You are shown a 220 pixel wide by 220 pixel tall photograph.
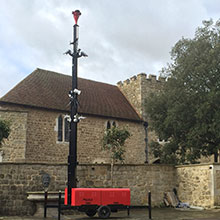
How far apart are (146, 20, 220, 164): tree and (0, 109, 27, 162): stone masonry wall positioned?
8.50 m

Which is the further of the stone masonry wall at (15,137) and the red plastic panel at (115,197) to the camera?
the stone masonry wall at (15,137)

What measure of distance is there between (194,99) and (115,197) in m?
10.3

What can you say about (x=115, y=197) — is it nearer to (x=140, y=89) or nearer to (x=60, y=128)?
(x=60, y=128)

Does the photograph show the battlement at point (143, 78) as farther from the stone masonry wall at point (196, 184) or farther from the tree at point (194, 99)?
the stone masonry wall at point (196, 184)

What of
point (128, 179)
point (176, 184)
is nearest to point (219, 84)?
point (176, 184)

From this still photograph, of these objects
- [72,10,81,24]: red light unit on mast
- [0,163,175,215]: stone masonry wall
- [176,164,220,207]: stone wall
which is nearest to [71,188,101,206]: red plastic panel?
[0,163,175,215]: stone masonry wall

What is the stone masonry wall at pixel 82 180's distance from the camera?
13.0m

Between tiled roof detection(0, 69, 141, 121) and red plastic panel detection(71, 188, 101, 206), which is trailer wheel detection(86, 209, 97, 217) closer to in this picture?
red plastic panel detection(71, 188, 101, 206)

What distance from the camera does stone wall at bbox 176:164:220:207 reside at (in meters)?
14.4

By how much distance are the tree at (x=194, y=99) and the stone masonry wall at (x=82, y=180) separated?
3.92 meters

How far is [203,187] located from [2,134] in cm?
923

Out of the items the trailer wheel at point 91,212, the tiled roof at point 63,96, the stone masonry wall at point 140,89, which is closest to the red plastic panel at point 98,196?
the trailer wheel at point 91,212

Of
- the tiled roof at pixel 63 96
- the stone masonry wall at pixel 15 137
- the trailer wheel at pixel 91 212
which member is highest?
the tiled roof at pixel 63 96

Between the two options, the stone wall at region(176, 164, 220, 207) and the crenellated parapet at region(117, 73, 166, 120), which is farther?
the crenellated parapet at region(117, 73, 166, 120)
